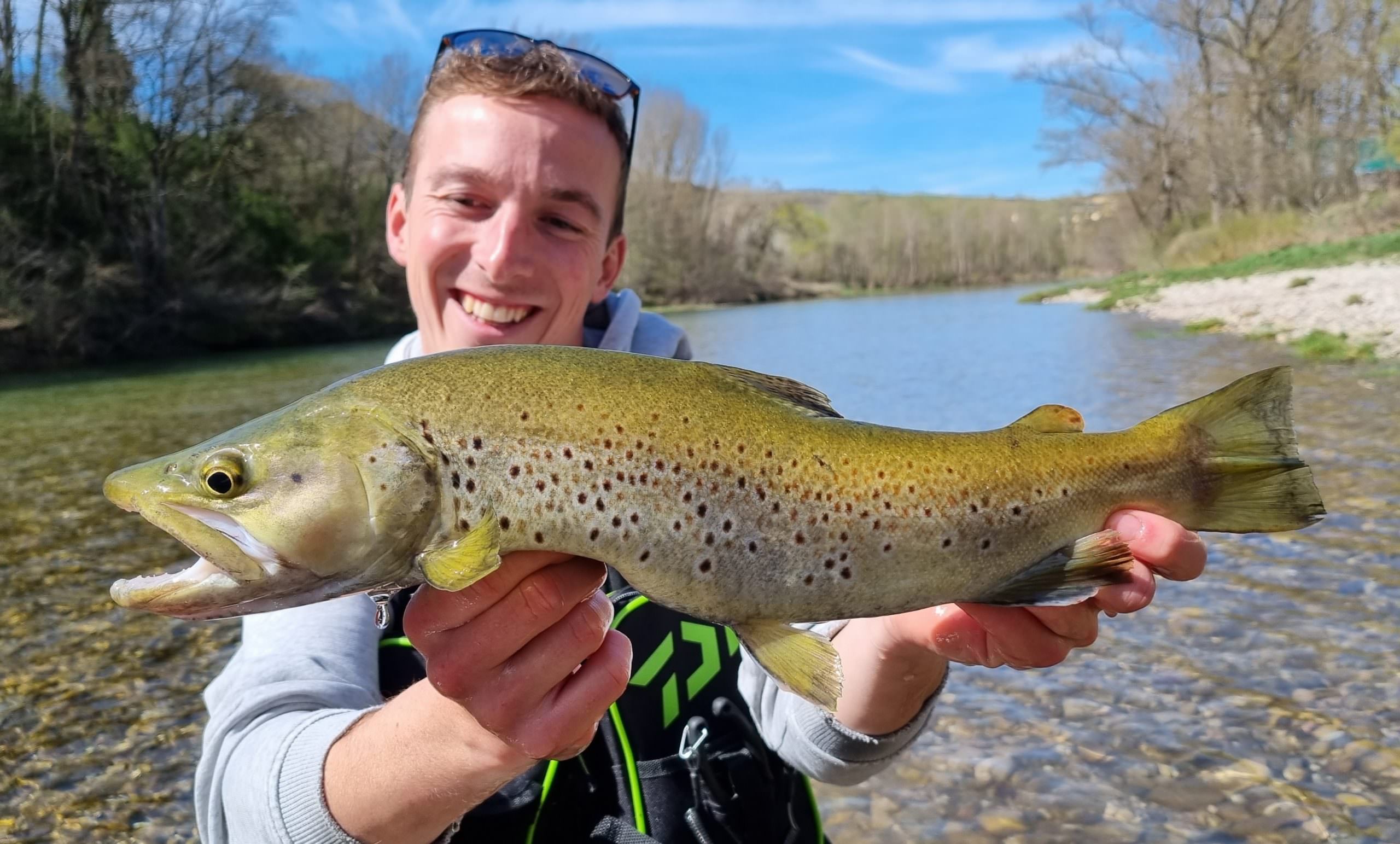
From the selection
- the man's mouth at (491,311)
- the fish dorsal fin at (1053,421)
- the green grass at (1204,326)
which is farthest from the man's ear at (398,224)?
the green grass at (1204,326)

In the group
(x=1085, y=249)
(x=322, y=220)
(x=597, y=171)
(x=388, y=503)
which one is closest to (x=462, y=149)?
(x=597, y=171)

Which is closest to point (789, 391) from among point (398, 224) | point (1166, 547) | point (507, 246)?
point (1166, 547)

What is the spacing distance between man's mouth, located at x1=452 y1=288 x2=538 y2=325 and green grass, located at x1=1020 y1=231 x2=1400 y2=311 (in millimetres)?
25013

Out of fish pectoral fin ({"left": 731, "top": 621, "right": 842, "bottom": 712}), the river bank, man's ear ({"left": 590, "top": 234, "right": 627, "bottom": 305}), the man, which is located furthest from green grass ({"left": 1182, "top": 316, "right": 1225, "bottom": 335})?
fish pectoral fin ({"left": 731, "top": 621, "right": 842, "bottom": 712})

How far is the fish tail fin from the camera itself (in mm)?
1985

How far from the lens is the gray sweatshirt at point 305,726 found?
2.08 m

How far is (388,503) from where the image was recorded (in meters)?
1.62

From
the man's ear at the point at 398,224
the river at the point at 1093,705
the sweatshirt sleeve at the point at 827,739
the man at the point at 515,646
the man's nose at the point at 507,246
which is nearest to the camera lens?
the man at the point at 515,646

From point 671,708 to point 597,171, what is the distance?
1859 millimetres

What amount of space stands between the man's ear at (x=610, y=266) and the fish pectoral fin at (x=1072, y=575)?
214 centimetres

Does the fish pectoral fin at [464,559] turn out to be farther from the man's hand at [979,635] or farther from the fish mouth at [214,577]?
the man's hand at [979,635]

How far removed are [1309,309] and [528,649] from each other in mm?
21075

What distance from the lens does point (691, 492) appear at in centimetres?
174

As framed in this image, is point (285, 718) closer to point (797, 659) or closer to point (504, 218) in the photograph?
point (797, 659)
